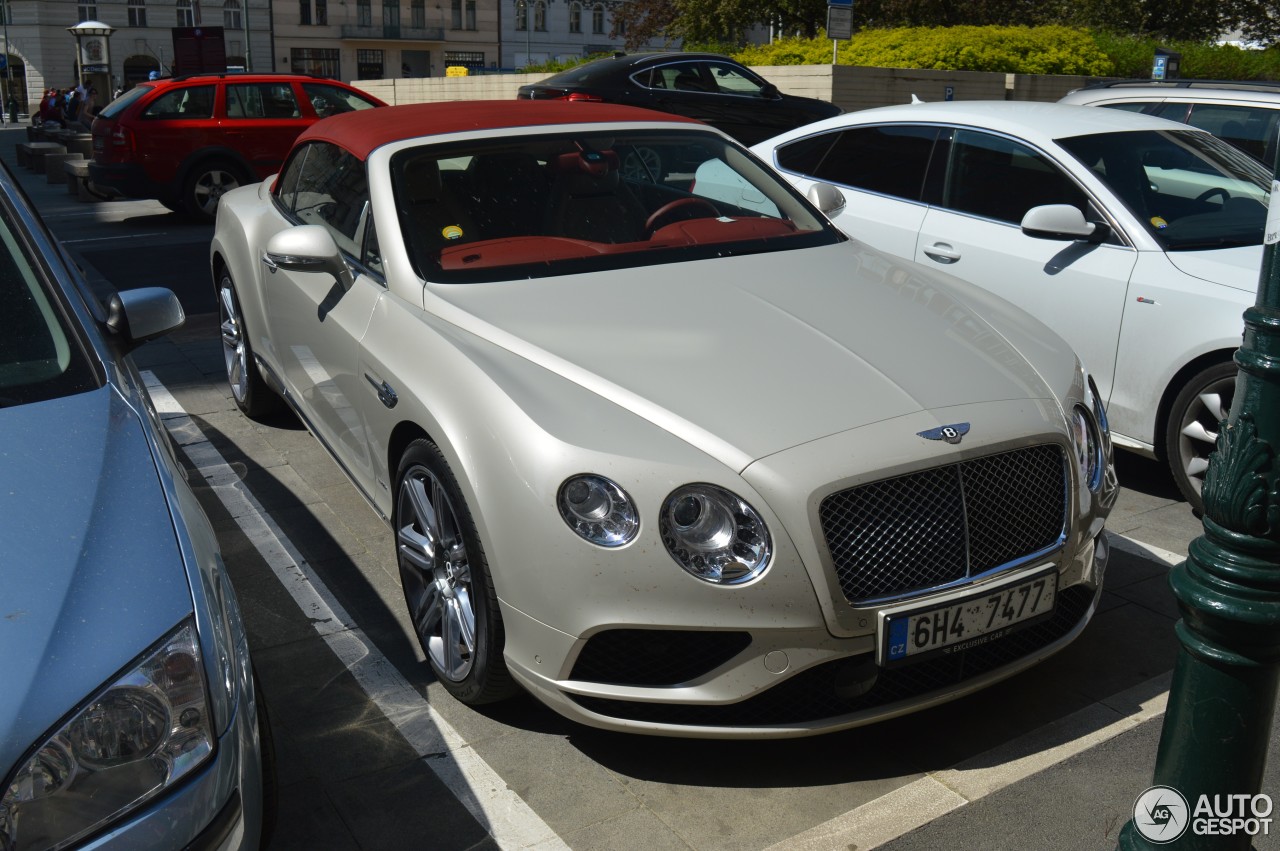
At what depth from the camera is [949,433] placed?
3.07 m

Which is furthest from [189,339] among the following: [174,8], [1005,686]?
[174,8]

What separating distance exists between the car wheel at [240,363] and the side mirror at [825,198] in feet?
8.61

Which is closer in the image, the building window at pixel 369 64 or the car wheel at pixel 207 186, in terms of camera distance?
the car wheel at pixel 207 186

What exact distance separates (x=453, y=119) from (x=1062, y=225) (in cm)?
252

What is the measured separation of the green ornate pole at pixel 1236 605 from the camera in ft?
7.02

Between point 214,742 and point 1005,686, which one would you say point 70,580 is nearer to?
point 214,742

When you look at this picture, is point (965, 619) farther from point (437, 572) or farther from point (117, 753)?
point (117, 753)

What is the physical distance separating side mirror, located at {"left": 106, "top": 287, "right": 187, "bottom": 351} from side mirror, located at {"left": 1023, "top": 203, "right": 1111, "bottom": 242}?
11.3 ft

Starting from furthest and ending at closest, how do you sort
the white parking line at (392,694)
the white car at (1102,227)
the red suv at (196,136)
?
the red suv at (196,136)
the white car at (1102,227)
the white parking line at (392,694)

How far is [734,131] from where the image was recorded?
16.0 m

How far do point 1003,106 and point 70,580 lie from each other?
204 inches

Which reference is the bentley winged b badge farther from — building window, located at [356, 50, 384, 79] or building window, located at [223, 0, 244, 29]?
building window, located at [356, 50, 384, 79]

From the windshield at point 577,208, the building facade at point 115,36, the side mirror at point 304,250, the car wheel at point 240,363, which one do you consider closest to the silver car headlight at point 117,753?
the windshield at point 577,208

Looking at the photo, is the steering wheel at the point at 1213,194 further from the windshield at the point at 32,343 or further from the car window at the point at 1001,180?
the windshield at the point at 32,343
